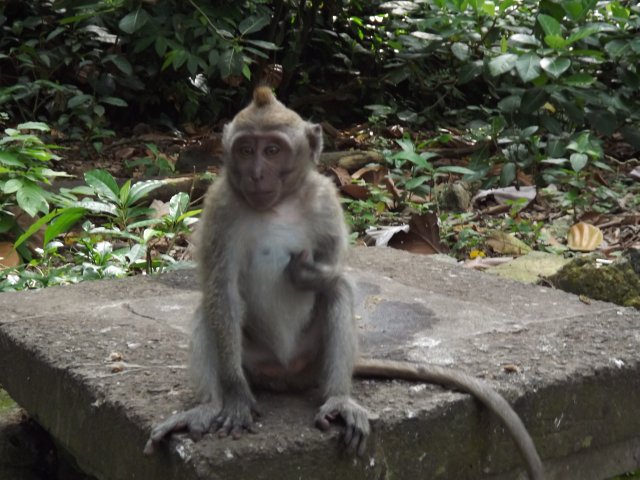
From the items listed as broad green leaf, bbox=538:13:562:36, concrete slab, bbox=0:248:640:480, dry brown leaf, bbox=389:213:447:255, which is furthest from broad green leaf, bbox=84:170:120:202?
broad green leaf, bbox=538:13:562:36

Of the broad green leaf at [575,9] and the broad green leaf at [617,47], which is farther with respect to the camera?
the broad green leaf at [617,47]

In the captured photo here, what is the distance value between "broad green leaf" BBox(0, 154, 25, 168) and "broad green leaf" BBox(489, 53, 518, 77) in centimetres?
351

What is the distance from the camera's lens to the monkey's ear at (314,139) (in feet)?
11.2

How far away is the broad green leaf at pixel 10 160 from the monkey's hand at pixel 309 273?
3.34 meters

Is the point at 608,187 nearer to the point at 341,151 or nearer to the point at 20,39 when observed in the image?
the point at 341,151

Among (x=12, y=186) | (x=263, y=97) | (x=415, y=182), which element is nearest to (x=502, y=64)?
(x=415, y=182)

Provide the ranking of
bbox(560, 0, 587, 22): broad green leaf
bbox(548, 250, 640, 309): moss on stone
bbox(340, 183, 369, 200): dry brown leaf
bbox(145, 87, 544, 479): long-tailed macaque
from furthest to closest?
bbox(340, 183, 369, 200): dry brown leaf, bbox(560, 0, 587, 22): broad green leaf, bbox(548, 250, 640, 309): moss on stone, bbox(145, 87, 544, 479): long-tailed macaque

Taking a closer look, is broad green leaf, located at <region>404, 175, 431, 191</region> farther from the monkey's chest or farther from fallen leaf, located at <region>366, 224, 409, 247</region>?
the monkey's chest

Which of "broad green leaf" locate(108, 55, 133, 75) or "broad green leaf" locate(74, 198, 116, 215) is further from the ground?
"broad green leaf" locate(108, 55, 133, 75)

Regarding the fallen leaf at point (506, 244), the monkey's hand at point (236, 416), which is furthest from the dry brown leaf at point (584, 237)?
the monkey's hand at point (236, 416)

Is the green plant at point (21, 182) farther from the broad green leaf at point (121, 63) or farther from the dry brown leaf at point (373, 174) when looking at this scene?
the dry brown leaf at point (373, 174)

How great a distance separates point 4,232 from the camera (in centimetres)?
630

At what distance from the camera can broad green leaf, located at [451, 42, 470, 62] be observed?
848 centimetres

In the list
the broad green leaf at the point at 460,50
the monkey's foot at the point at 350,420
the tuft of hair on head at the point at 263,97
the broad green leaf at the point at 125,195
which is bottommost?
the broad green leaf at the point at 125,195
